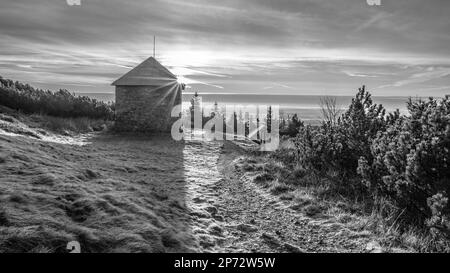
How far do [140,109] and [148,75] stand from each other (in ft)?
7.51

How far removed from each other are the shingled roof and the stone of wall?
349 millimetres

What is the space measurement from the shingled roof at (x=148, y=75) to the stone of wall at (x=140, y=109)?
35 cm

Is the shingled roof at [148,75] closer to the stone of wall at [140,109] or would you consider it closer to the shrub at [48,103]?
the stone of wall at [140,109]

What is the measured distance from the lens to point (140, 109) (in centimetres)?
2095

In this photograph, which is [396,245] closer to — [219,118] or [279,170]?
[279,170]

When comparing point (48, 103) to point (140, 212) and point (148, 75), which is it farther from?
point (140, 212)

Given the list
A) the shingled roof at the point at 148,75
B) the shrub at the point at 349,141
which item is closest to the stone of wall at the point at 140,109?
the shingled roof at the point at 148,75

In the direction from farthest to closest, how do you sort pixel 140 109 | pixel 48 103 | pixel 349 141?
pixel 48 103
pixel 140 109
pixel 349 141

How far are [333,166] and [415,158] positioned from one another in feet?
14.2

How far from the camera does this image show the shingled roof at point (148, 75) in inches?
816

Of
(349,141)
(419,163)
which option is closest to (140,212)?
(419,163)
